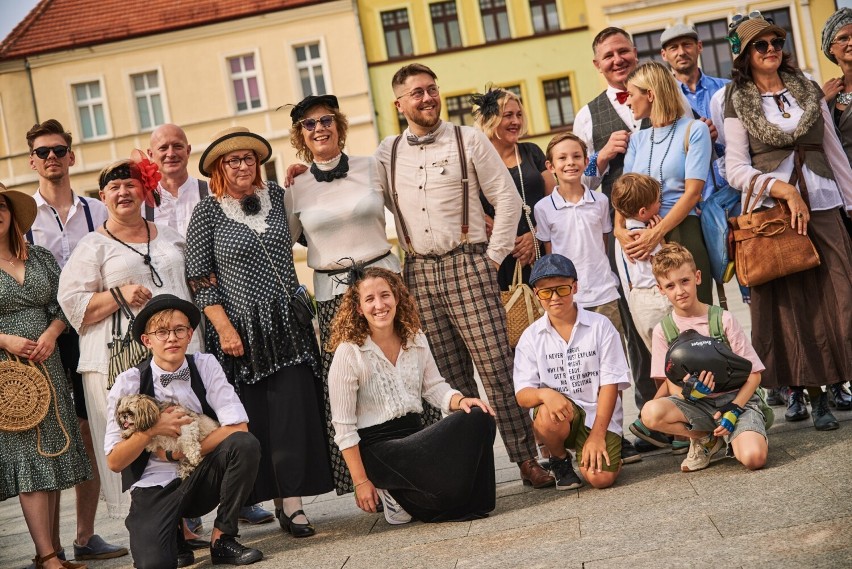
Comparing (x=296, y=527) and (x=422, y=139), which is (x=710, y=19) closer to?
(x=422, y=139)

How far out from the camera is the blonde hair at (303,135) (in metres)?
6.27

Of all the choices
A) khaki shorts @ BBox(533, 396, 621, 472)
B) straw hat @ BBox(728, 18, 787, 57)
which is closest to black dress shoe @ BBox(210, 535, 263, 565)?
khaki shorts @ BBox(533, 396, 621, 472)

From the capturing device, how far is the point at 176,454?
546 cm

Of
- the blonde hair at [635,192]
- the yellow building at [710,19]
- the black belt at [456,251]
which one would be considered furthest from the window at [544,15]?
the black belt at [456,251]

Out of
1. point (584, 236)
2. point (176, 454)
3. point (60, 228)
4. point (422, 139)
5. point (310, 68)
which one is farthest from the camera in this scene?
point (310, 68)

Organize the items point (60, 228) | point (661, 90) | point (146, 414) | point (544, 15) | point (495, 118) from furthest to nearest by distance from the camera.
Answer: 1. point (544, 15)
2. point (495, 118)
3. point (60, 228)
4. point (661, 90)
5. point (146, 414)

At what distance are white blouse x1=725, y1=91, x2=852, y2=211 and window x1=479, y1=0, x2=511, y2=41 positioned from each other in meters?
32.1

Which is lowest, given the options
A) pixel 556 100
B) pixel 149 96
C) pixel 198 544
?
pixel 198 544

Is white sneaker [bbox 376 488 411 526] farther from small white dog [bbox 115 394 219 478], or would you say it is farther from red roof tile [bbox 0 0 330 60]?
red roof tile [bbox 0 0 330 60]

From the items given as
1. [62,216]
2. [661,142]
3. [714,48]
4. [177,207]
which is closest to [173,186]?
[177,207]

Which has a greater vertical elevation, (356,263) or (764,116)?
(764,116)

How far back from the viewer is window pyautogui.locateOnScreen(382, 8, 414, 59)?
123ft

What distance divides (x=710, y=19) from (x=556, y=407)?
3437cm

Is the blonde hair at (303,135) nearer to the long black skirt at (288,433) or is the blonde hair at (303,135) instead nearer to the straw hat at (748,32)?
the long black skirt at (288,433)
